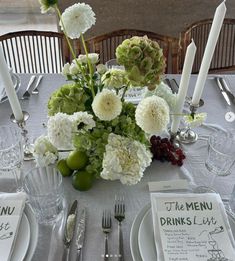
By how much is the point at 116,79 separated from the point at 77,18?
0.51 feet

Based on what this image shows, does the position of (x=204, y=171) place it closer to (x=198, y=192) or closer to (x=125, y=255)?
(x=198, y=192)

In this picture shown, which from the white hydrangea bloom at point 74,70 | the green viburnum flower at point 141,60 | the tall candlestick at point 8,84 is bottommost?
the tall candlestick at point 8,84

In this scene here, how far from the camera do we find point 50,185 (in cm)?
83

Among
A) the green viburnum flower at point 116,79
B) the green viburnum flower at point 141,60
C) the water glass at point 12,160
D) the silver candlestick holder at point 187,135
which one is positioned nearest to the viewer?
the green viburnum flower at point 141,60

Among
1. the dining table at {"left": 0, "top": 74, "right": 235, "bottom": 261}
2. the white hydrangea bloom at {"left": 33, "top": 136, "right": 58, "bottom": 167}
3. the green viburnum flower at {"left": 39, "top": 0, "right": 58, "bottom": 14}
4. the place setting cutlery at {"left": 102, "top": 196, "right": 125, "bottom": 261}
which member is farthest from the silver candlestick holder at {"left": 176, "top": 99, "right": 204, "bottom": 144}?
the green viburnum flower at {"left": 39, "top": 0, "right": 58, "bottom": 14}

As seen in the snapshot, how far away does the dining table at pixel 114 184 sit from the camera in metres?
0.75

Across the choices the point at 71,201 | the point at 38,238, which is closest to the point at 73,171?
the point at 71,201

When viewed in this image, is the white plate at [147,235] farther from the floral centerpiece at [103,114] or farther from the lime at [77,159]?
the lime at [77,159]

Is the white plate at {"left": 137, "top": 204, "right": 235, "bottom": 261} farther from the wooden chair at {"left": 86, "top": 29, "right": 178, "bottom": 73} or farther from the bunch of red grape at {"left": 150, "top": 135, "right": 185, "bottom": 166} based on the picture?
the wooden chair at {"left": 86, "top": 29, "right": 178, "bottom": 73}

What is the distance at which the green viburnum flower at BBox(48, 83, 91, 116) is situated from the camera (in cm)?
79

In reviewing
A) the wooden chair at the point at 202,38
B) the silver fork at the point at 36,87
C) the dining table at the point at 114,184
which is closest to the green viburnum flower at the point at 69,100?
the dining table at the point at 114,184

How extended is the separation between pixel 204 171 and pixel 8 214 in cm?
51

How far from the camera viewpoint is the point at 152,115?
69cm

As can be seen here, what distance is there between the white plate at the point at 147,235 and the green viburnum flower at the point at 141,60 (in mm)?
296
